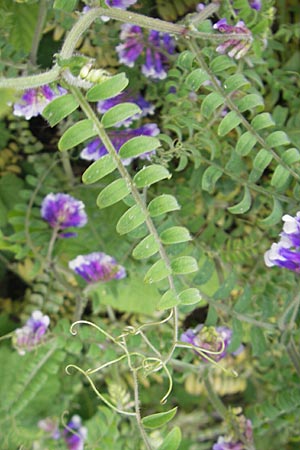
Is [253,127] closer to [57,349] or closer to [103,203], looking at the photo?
[103,203]

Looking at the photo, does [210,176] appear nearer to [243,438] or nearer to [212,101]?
[212,101]

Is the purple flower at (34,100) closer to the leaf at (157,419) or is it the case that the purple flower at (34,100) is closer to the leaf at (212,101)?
the leaf at (212,101)

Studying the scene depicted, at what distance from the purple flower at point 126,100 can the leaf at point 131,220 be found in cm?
30

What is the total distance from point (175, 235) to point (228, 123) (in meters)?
0.19

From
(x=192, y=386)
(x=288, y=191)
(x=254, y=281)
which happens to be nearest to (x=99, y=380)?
(x=192, y=386)

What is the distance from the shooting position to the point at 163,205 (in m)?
0.78

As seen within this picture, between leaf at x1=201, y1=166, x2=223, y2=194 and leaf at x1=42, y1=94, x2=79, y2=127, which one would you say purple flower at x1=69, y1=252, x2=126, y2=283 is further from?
leaf at x1=42, y1=94, x2=79, y2=127

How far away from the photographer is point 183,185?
118cm

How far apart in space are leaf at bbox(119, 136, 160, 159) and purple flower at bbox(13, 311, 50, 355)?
509mm

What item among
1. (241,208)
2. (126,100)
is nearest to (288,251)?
(241,208)

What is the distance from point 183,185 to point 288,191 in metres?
0.19

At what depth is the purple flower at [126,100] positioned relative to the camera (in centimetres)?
107

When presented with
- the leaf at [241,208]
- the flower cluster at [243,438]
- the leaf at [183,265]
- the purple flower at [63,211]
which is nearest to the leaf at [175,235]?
the leaf at [183,265]

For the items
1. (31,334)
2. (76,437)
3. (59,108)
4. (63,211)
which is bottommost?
(76,437)
